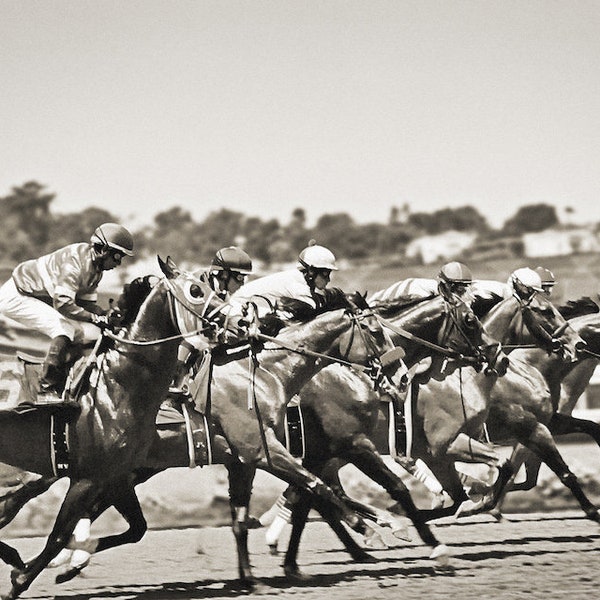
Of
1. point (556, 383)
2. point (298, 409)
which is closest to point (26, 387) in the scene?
point (298, 409)

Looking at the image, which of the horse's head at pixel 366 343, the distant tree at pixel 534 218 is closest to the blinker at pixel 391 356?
the horse's head at pixel 366 343

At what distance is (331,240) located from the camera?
263 ft

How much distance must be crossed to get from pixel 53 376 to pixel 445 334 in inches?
127

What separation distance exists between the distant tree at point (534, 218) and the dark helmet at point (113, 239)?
88.2 meters

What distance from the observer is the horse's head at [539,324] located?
1102cm

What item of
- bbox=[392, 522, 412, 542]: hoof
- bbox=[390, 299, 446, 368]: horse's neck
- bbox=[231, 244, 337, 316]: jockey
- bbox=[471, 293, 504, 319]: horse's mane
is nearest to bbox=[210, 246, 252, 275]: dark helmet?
bbox=[231, 244, 337, 316]: jockey

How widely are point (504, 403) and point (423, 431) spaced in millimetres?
1119

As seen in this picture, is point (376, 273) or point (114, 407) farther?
point (376, 273)

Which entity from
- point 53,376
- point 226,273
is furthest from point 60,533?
point 226,273

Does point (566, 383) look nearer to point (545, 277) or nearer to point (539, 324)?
point (545, 277)

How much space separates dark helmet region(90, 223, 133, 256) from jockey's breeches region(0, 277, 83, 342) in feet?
1.77

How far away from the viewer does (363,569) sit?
9305 millimetres

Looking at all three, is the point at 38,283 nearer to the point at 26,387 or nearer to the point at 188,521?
the point at 26,387

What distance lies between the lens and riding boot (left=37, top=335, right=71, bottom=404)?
8039 mm
